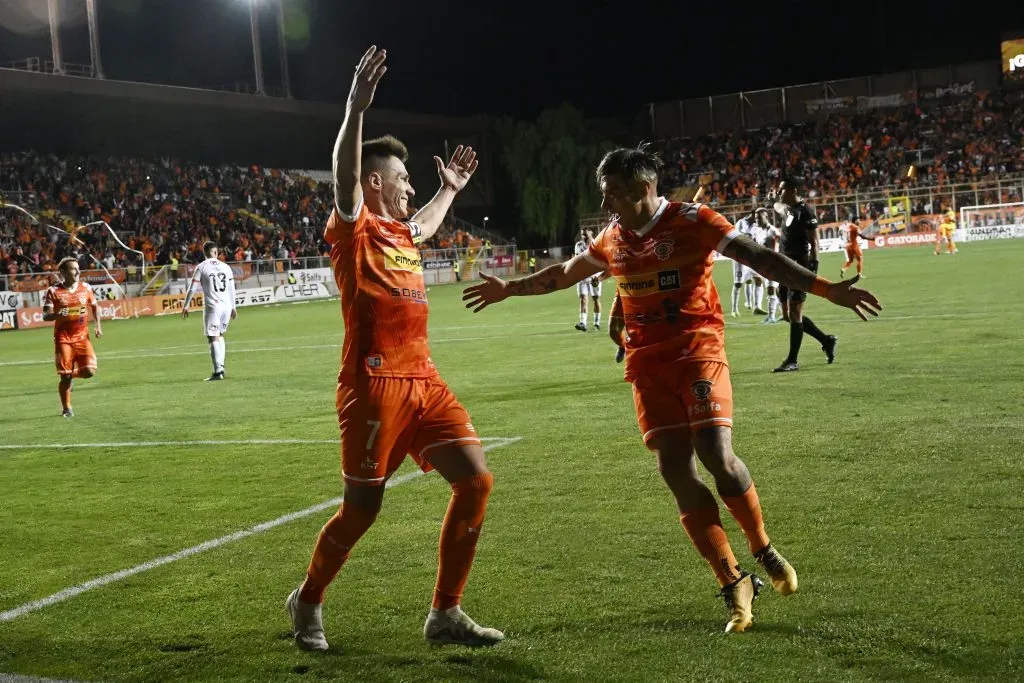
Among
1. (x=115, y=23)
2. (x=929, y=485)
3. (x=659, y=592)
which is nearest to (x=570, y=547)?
(x=659, y=592)

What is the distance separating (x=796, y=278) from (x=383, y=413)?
1903 millimetres

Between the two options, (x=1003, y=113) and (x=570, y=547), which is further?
(x=1003, y=113)

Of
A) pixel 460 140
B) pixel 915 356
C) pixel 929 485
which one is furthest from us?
pixel 460 140

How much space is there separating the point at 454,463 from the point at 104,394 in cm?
1271

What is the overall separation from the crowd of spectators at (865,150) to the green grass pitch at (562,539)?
50969 mm

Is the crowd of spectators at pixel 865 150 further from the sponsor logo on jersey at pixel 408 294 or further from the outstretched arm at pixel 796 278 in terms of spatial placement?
the sponsor logo on jersey at pixel 408 294

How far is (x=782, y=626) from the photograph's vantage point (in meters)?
4.48

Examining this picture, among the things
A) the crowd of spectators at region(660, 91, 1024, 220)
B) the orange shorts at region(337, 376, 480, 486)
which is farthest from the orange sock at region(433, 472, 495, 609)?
the crowd of spectators at region(660, 91, 1024, 220)

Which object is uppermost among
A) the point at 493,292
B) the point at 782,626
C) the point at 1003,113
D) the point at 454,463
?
the point at 1003,113

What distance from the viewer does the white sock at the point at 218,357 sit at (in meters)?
16.7

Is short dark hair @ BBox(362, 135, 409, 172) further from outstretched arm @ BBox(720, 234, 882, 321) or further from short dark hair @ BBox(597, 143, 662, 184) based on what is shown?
outstretched arm @ BBox(720, 234, 882, 321)

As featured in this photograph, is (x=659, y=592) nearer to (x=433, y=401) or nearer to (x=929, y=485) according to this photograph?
(x=433, y=401)

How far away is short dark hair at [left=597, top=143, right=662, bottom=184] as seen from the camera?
497 cm

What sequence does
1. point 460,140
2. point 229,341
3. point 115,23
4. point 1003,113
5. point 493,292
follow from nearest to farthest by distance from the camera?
point 493,292 → point 229,341 → point 115,23 → point 1003,113 → point 460,140
